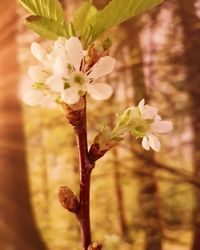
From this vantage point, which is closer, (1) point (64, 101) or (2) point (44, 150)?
(1) point (64, 101)

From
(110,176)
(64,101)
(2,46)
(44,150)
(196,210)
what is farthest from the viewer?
(2,46)

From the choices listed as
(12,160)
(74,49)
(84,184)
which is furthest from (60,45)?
(12,160)

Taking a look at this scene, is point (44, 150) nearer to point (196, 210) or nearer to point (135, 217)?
point (135, 217)

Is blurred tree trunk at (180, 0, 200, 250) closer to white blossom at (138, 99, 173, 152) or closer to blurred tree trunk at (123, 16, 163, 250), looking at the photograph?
blurred tree trunk at (123, 16, 163, 250)

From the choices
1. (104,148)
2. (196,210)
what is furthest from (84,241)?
(196,210)

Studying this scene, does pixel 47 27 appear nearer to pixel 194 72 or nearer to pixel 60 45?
pixel 60 45

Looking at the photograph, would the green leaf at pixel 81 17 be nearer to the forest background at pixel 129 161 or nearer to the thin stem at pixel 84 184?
the thin stem at pixel 84 184

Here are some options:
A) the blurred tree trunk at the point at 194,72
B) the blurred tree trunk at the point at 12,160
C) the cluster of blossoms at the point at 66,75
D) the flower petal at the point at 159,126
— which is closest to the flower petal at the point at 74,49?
the cluster of blossoms at the point at 66,75
